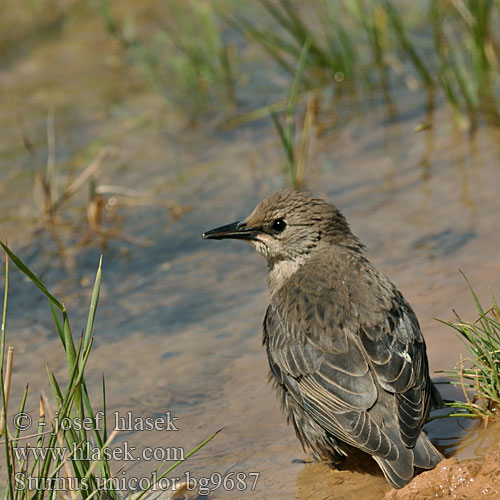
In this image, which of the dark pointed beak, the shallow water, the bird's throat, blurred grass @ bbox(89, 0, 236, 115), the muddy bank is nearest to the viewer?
the muddy bank

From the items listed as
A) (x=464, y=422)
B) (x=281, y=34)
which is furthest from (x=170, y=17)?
(x=464, y=422)

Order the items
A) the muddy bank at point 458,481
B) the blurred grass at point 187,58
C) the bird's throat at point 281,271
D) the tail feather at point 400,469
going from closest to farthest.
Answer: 1. the muddy bank at point 458,481
2. the tail feather at point 400,469
3. the bird's throat at point 281,271
4. the blurred grass at point 187,58

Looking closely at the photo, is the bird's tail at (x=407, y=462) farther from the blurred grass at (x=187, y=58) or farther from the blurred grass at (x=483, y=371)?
the blurred grass at (x=187, y=58)

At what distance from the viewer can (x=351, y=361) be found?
12.7ft

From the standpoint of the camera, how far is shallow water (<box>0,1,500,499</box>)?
4.43 meters

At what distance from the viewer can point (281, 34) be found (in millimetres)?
9336

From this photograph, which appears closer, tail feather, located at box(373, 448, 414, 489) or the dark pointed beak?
tail feather, located at box(373, 448, 414, 489)

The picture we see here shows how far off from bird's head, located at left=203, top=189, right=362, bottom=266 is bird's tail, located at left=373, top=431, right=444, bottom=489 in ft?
4.68

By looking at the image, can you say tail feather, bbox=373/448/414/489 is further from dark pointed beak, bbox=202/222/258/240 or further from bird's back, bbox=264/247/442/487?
dark pointed beak, bbox=202/222/258/240

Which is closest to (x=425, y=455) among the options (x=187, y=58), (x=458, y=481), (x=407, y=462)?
(x=407, y=462)

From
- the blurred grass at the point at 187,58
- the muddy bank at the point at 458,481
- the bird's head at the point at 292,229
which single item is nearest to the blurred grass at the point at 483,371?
the muddy bank at the point at 458,481

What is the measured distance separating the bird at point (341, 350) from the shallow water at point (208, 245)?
0.22 metres

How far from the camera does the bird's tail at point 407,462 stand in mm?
3492

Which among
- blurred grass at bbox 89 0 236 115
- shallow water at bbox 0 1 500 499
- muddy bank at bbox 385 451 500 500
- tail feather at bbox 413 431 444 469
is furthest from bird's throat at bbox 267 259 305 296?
blurred grass at bbox 89 0 236 115
